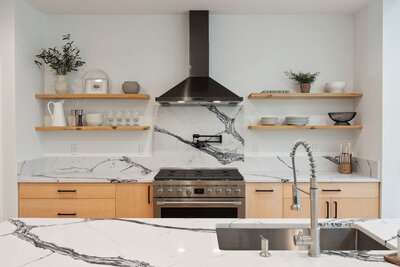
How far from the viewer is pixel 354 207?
3.38 meters

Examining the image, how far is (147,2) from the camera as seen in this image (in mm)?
3557

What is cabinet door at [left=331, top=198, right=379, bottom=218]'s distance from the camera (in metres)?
3.37

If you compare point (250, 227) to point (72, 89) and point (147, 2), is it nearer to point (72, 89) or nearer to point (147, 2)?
point (147, 2)

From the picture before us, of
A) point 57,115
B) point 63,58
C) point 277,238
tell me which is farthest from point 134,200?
point 277,238

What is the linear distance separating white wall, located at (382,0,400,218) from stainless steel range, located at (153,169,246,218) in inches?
56.3

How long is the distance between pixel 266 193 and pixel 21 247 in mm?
2407

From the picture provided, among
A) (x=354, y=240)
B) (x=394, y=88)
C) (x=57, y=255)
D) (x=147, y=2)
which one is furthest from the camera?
(x=147, y=2)

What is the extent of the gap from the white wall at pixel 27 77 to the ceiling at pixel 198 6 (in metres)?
A: 0.18

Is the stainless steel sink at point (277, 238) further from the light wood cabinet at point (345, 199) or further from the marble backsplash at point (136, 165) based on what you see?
the marble backsplash at point (136, 165)

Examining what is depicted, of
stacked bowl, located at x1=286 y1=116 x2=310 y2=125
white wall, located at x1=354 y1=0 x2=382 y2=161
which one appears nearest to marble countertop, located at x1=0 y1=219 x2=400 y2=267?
white wall, located at x1=354 y1=0 x2=382 y2=161

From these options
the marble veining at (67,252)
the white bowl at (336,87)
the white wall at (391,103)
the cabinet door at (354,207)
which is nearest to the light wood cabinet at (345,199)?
the cabinet door at (354,207)

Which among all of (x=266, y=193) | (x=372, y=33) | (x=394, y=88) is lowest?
(x=266, y=193)

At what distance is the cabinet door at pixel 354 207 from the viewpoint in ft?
11.1

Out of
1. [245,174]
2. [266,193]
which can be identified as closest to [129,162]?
[245,174]
